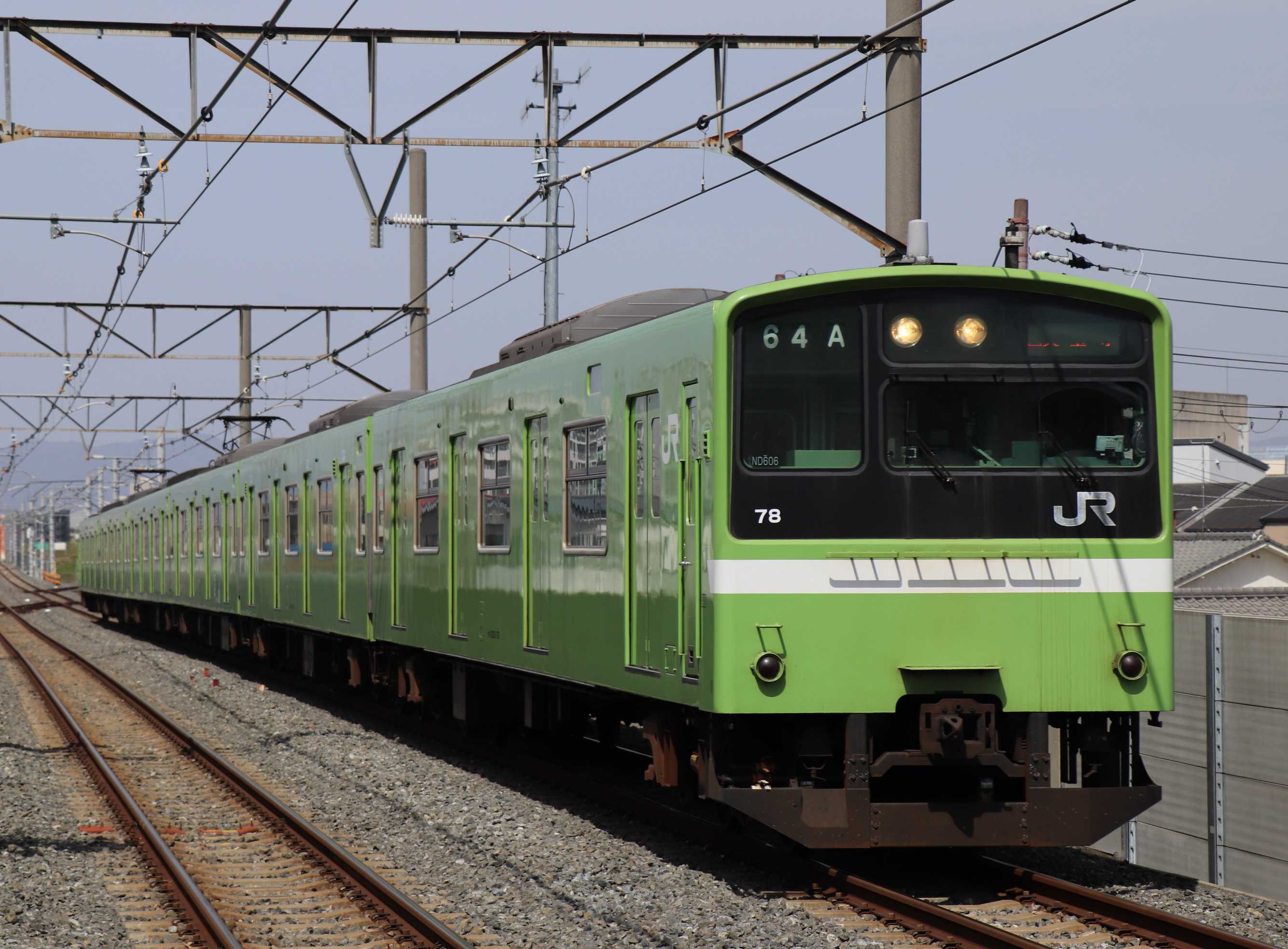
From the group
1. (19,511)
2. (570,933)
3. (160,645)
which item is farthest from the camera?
(19,511)

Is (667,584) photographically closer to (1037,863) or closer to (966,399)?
(966,399)

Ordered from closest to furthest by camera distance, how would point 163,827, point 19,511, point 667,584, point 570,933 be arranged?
point 570,933
point 667,584
point 163,827
point 19,511

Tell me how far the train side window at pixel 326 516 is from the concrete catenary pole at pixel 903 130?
8.17 m

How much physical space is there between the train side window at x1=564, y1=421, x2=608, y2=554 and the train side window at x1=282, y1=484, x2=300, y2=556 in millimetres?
9104

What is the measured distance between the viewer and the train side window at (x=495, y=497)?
10938mm

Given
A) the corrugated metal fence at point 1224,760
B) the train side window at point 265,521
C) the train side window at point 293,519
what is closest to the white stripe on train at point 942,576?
the corrugated metal fence at point 1224,760

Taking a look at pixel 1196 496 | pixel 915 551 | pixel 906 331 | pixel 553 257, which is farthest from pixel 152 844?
pixel 1196 496

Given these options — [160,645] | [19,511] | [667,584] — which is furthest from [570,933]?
[19,511]

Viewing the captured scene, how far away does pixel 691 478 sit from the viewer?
7.93m

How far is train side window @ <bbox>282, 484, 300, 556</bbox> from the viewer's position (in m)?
18.4

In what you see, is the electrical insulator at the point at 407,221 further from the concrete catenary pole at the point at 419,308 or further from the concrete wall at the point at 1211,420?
the concrete wall at the point at 1211,420

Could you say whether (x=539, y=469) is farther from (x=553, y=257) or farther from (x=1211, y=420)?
(x=1211, y=420)

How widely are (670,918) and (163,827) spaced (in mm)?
4347

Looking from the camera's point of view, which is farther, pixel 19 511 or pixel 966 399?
pixel 19 511
